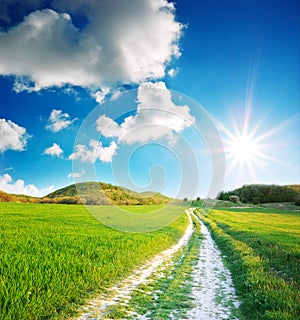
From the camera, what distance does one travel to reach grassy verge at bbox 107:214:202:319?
20.5 feet

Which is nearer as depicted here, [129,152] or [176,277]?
[176,277]

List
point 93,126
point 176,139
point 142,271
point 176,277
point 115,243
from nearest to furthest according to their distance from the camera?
point 176,277 → point 142,271 → point 115,243 → point 93,126 → point 176,139

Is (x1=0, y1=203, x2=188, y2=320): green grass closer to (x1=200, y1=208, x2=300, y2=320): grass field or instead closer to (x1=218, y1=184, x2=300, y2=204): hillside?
(x1=200, y1=208, x2=300, y2=320): grass field

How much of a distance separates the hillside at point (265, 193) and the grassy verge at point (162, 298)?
86.2 meters

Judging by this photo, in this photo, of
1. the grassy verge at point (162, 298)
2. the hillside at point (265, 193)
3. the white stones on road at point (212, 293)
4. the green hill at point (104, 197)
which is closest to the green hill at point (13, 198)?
the green hill at point (104, 197)

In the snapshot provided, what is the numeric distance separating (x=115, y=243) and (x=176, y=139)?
1497 cm

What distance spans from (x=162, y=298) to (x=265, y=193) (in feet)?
399

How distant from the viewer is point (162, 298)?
24.2ft

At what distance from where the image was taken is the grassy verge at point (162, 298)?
245 inches

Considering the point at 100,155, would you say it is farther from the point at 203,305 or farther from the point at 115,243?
the point at 203,305

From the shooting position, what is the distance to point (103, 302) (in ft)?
23.0

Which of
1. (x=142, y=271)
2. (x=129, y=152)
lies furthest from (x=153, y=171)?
(x=142, y=271)

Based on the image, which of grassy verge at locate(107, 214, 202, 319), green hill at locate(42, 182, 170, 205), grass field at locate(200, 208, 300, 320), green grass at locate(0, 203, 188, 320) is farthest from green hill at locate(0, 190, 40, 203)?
grassy verge at locate(107, 214, 202, 319)

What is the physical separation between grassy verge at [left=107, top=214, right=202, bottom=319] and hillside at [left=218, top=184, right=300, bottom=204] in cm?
8617
